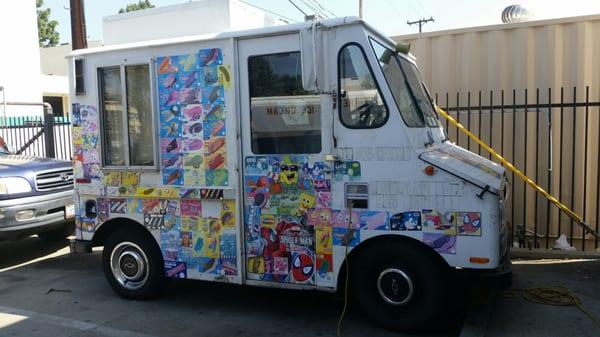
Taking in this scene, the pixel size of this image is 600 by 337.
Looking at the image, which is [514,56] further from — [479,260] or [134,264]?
[134,264]

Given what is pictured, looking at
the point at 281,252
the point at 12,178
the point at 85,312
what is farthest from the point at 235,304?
the point at 12,178

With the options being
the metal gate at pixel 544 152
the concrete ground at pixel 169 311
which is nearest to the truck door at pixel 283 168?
the concrete ground at pixel 169 311

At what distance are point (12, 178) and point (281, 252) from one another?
432cm

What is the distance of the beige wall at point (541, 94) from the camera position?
734 cm

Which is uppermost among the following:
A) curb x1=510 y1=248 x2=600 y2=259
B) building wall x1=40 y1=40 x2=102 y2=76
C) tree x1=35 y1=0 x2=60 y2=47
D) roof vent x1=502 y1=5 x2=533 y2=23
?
tree x1=35 y1=0 x2=60 y2=47

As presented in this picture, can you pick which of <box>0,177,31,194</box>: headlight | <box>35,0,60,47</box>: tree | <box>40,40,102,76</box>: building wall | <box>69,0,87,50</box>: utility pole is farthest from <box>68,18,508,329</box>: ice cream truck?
<box>35,0,60,47</box>: tree

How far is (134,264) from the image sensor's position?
17.9ft

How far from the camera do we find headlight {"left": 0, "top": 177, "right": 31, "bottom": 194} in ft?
22.9

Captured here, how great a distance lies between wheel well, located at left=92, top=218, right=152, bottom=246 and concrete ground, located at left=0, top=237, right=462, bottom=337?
0.63 metres

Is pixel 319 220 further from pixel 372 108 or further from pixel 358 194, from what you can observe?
pixel 372 108

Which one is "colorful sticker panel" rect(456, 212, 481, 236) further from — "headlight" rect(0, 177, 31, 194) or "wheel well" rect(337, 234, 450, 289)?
"headlight" rect(0, 177, 31, 194)

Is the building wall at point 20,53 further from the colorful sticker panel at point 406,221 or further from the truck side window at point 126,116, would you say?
the colorful sticker panel at point 406,221

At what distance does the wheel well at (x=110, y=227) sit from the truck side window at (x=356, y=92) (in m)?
2.37

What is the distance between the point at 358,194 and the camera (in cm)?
448
